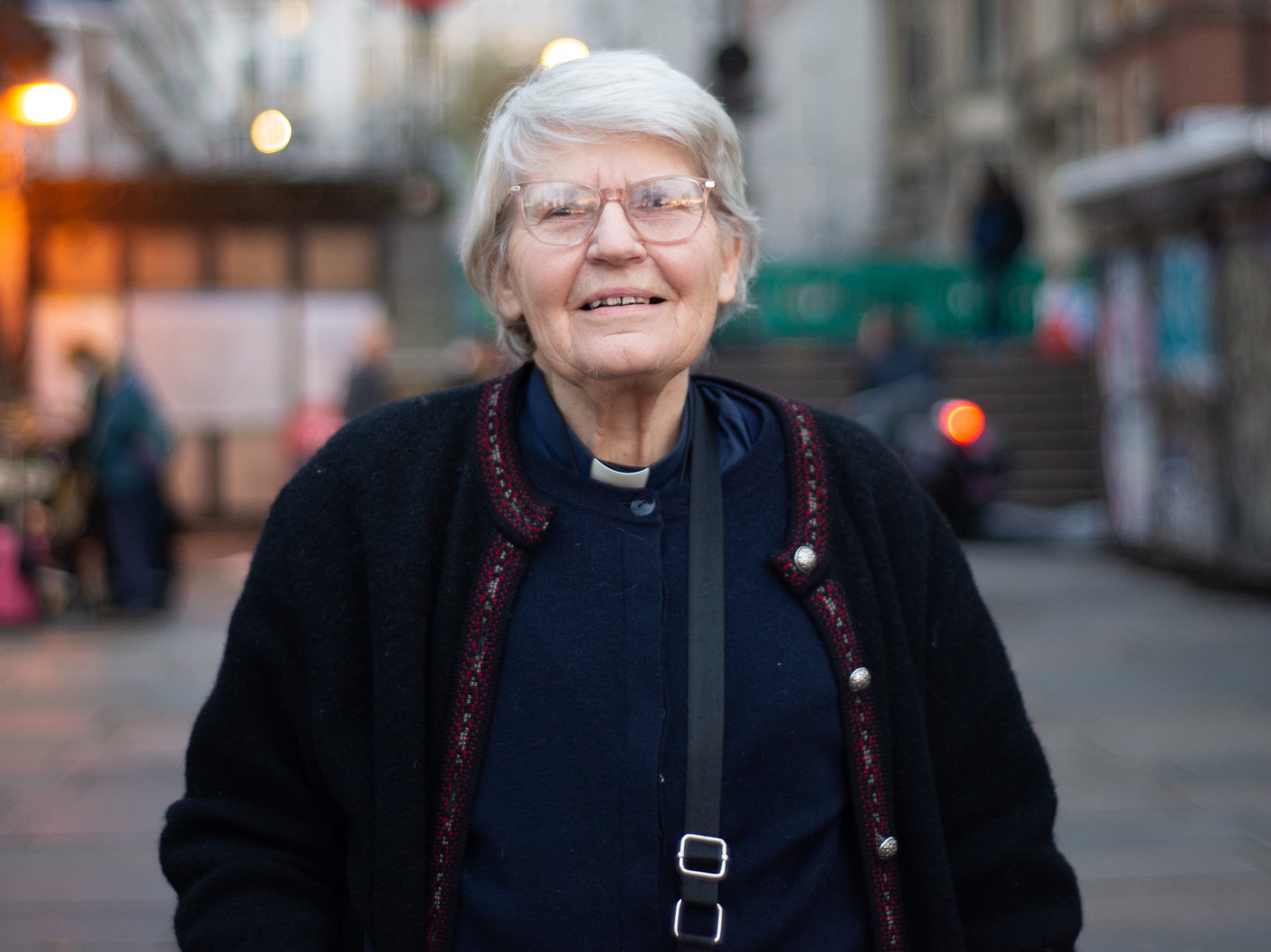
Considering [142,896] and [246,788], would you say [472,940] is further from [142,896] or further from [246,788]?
[142,896]

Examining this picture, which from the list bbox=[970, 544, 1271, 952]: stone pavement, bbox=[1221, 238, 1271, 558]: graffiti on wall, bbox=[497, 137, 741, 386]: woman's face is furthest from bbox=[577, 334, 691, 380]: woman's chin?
bbox=[1221, 238, 1271, 558]: graffiti on wall

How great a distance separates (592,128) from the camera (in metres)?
2.00

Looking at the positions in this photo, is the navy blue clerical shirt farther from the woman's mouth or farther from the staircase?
the staircase

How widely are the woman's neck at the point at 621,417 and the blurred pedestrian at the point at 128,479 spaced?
837 centimetres

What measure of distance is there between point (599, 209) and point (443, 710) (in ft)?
2.24

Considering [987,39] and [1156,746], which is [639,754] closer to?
[1156,746]

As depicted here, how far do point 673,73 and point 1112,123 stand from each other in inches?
1118

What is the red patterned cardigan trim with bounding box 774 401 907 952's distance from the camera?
197cm

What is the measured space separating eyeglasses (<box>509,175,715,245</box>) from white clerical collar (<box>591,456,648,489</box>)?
1.00 ft

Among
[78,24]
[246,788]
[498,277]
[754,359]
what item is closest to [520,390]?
[498,277]

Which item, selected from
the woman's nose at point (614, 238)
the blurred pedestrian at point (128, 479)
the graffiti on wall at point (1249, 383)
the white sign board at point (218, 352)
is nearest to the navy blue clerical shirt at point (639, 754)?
the woman's nose at point (614, 238)

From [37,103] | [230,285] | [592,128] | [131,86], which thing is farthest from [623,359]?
[131,86]

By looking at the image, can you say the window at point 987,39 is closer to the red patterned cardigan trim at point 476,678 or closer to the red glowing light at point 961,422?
the red glowing light at point 961,422

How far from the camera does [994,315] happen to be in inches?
781
